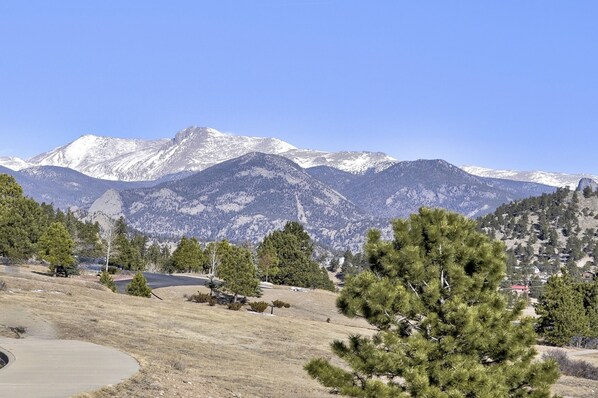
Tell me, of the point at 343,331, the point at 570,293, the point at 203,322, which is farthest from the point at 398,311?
the point at 570,293

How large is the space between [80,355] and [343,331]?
31608mm

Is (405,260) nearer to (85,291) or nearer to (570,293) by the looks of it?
(85,291)

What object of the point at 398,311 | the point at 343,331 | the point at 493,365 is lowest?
the point at 343,331

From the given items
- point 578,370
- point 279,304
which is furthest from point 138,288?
point 578,370

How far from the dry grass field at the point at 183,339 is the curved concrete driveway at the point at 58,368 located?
2.25ft

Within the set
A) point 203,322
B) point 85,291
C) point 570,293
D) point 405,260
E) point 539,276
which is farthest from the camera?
point 539,276

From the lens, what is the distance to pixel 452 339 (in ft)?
57.0

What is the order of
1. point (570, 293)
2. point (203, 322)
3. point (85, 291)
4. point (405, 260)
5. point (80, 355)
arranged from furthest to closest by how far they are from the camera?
1. point (570, 293)
2. point (85, 291)
3. point (203, 322)
4. point (80, 355)
5. point (405, 260)

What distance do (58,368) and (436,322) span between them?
11.3m

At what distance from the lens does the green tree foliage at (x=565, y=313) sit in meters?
72.4

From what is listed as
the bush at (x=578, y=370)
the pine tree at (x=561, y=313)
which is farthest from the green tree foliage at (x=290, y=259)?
the bush at (x=578, y=370)

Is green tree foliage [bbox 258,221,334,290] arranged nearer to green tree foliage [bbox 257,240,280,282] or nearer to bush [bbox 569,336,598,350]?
green tree foliage [bbox 257,240,280,282]

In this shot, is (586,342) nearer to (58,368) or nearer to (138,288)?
(138,288)

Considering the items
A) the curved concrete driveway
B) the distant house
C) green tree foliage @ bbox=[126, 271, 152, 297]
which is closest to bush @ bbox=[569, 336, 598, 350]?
green tree foliage @ bbox=[126, 271, 152, 297]
